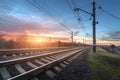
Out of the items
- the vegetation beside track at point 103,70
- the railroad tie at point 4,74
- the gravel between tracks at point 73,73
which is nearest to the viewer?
the railroad tie at point 4,74

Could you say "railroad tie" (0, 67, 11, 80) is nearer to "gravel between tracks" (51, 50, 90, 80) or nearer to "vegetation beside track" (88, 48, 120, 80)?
→ "gravel between tracks" (51, 50, 90, 80)

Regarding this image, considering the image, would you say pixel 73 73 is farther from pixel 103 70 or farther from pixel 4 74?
pixel 4 74

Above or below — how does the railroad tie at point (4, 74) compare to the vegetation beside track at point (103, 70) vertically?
above

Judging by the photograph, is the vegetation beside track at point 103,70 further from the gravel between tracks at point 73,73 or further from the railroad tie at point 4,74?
the railroad tie at point 4,74

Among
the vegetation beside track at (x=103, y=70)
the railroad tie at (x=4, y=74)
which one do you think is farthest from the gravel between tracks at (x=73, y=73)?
the railroad tie at (x=4, y=74)

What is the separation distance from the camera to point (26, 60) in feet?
28.6

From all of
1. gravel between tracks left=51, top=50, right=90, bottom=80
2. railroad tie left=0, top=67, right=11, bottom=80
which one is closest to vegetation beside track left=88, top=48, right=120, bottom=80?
gravel between tracks left=51, top=50, right=90, bottom=80

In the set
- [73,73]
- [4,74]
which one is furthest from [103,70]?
[4,74]

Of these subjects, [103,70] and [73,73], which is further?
[103,70]

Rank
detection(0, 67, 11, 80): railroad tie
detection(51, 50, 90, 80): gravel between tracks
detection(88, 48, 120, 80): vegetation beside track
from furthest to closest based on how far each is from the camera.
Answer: detection(88, 48, 120, 80): vegetation beside track < detection(51, 50, 90, 80): gravel between tracks < detection(0, 67, 11, 80): railroad tie

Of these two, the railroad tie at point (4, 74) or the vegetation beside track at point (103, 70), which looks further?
the vegetation beside track at point (103, 70)

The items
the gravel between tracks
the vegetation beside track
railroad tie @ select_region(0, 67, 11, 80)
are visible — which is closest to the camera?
railroad tie @ select_region(0, 67, 11, 80)

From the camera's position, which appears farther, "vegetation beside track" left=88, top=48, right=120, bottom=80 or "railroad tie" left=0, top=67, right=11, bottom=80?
"vegetation beside track" left=88, top=48, right=120, bottom=80

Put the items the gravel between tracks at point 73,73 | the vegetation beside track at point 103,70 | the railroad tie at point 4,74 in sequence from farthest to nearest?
the vegetation beside track at point 103,70
the gravel between tracks at point 73,73
the railroad tie at point 4,74
